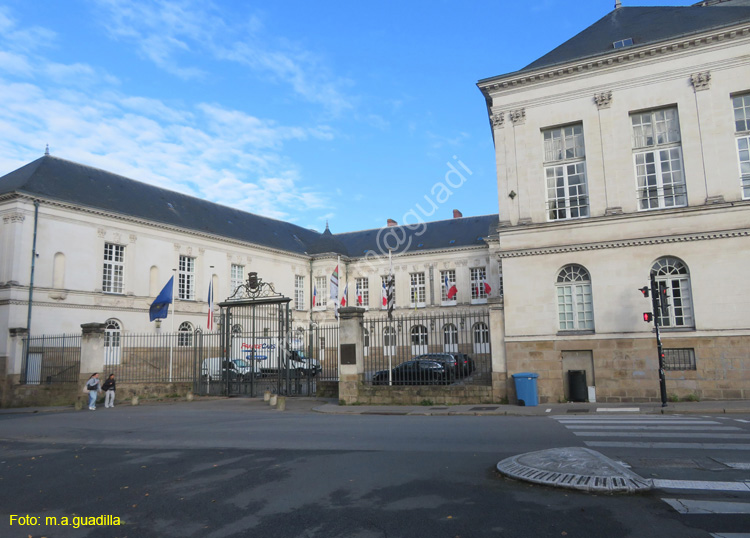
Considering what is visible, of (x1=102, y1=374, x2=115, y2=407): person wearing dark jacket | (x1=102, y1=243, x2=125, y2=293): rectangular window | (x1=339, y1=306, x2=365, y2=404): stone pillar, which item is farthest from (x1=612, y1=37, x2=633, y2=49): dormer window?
(x1=102, y1=243, x2=125, y2=293): rectangular window

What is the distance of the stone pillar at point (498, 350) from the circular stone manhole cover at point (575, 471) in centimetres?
1026

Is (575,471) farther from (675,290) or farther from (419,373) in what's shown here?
(675,290)

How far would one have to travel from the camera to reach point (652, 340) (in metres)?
17.5

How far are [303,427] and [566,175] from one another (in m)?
13.0

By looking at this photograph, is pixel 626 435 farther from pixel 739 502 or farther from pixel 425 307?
pixel 425 307

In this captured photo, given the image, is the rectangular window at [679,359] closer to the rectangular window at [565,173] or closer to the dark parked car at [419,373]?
the rectangular window at [565,173]

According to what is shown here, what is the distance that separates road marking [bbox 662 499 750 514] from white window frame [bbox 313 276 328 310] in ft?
141

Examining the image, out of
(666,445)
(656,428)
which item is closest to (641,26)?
(656,428)

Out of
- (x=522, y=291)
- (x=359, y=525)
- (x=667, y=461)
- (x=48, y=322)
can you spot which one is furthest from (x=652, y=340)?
(x=48, y=322)

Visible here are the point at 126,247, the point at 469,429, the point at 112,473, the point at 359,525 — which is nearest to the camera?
the point at 359,525

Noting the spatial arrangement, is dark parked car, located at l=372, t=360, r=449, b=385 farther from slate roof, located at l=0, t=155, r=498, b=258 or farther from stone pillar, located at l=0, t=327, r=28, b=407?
slate roof, located at l=0, t=155, r=498, b=258

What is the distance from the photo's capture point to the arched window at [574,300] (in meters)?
18.7

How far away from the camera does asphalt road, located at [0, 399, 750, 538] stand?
5.32 m

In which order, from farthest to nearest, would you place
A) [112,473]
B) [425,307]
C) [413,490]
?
[425,307]
[112,473]
[413,490]
